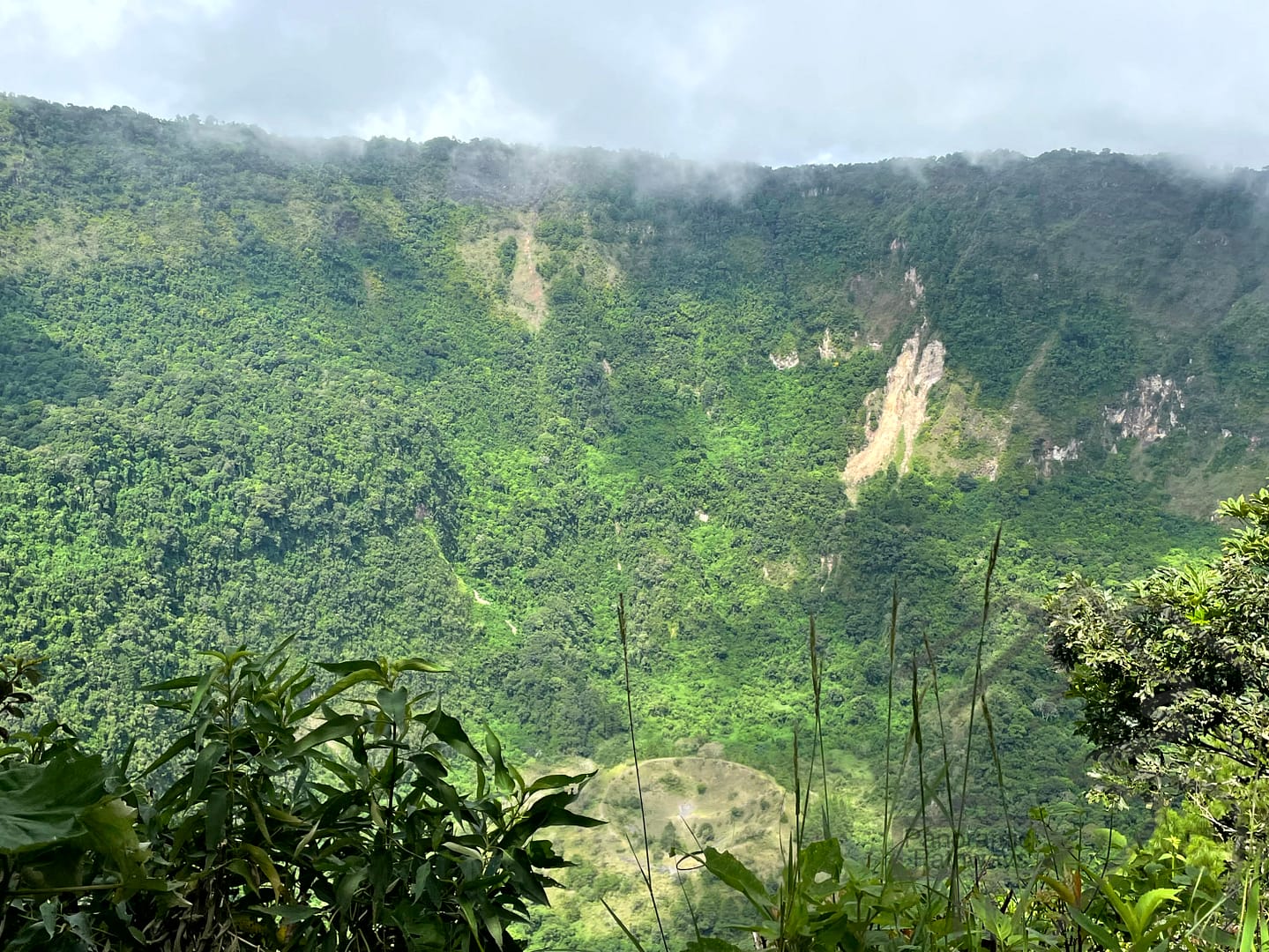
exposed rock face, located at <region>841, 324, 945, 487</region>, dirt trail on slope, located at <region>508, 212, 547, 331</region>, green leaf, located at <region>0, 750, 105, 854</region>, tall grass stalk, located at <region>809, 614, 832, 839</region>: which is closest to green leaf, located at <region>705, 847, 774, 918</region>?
tall grass stalk, located at <region>809, 614, 832, 839</region>

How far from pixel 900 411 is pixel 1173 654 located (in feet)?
168

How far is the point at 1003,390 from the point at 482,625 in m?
32.0

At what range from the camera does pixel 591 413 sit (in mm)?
62125

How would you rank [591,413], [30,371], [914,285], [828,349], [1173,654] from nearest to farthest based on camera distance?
[1173,654] → [30,371] → [914,285] → [828,349] → [591,413]

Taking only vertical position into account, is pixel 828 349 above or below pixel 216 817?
above

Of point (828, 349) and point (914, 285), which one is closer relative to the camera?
point (914, 285)

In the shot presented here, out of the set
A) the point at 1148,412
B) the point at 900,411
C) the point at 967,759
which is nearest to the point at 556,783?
the point at 967,759

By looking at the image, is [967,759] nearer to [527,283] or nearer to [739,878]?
[739,878]

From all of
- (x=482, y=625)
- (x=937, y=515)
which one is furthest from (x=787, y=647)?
(x=482, y=625)

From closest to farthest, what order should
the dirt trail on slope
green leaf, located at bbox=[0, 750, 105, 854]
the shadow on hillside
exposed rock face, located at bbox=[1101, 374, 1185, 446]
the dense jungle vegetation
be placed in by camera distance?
green leaf, located at bbox=[0, 750, 105, 854]
the dense jungle vegetation
the shadow on hillside
exposed rock face, located at bbox=[1101, 374, 1185, 446]
the dirt trail on slope

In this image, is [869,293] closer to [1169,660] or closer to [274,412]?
[274,412]

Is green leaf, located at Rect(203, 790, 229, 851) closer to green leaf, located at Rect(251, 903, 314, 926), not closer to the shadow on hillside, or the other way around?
green leaf, located at Rect(251, 903, 314, 926)

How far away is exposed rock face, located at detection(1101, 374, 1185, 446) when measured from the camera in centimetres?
4700

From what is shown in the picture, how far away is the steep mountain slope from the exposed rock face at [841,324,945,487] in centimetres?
18
